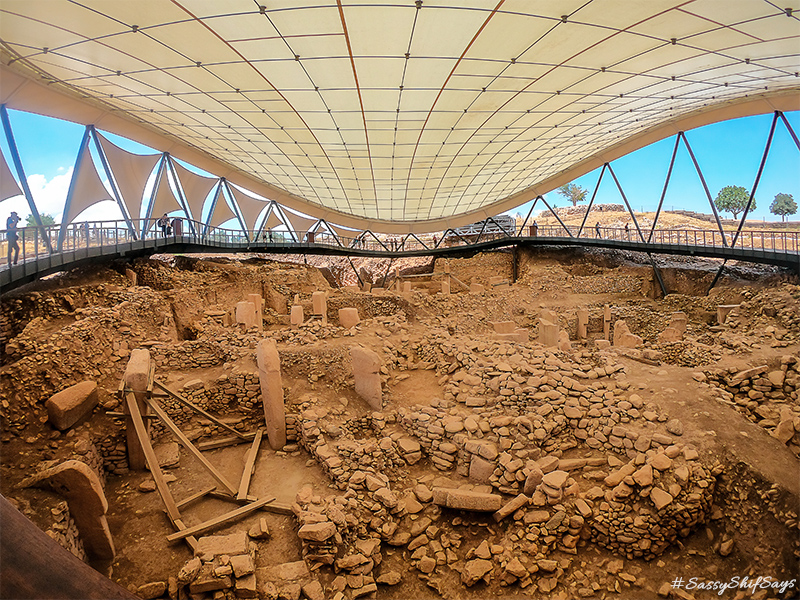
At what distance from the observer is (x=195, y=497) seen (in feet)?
31.3

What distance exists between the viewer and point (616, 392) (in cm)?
912

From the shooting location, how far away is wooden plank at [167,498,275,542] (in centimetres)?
825

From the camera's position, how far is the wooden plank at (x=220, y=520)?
825 centimetres

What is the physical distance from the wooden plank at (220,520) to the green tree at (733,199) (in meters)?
41.0

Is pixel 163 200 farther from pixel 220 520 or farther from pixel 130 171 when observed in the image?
pixel 220 520

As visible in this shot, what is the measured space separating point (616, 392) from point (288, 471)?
838 centimetres

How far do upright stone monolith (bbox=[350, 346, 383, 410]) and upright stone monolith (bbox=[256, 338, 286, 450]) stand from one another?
227 centimetres

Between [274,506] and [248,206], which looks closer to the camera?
[274,506]

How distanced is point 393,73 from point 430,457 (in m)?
13.4

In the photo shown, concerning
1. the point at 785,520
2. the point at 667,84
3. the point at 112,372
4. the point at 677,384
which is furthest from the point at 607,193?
the point at 112,372

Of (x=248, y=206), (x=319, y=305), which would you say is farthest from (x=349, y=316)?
(x=248, y=206)

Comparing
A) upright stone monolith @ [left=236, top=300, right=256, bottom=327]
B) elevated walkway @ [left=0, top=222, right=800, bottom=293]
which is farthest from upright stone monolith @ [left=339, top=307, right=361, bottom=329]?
elevated walkway @ [left=0, top=222, right=800, bottom=293]

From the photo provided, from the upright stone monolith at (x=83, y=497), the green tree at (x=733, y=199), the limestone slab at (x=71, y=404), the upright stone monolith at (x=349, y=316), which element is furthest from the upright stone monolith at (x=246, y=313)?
the green tree at (x=733, y=199)

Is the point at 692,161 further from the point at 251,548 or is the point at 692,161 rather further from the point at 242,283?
→ the point at 251,548
